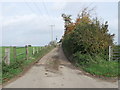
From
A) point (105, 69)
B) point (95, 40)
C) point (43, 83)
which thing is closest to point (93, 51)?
point (95, 40)

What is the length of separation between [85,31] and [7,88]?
11.6 m

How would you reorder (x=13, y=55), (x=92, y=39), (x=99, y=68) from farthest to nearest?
(x=92, y=39)
(x=13, y=55)
(x=99, y=68)

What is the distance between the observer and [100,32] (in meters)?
19.7

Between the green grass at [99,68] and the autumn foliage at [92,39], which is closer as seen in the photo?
the green grass at [99,68]

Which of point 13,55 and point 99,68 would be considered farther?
point 13,55

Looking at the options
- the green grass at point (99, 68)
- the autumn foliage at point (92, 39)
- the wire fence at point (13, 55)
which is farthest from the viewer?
the autumn foliage at point (92, 39)

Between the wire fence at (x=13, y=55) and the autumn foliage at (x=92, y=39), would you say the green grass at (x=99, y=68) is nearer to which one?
the autumn foliage at (x=92, y=39)

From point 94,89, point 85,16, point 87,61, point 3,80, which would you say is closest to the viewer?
point 94,89

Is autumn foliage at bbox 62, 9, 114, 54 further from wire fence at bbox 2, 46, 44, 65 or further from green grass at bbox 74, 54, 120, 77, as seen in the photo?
wire fence at bbox 2, 46, 44, 65

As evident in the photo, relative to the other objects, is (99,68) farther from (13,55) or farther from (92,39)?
(13,55)

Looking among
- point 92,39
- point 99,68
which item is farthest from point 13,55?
point 99,68

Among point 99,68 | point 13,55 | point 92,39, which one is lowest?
point 99,68

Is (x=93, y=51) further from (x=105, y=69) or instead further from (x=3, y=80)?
(x=3, y=80)

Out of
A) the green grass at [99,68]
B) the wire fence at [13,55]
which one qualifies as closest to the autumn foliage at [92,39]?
the green grass at [99,68]
